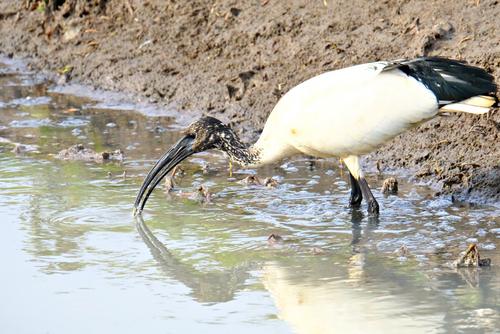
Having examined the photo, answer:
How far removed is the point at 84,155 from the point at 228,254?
268 centimetres

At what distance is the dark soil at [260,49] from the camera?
7.88m

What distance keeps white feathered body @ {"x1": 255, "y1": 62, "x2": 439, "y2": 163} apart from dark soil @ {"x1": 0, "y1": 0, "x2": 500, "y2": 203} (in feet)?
2.71

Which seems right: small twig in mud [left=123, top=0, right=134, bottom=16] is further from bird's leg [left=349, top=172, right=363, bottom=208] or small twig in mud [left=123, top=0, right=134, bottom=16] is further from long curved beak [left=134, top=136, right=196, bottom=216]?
bird's leg [left=349, top=172, right=363, bottom=208]

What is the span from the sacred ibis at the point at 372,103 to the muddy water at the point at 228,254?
48cm

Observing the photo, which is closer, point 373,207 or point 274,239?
point 274,239

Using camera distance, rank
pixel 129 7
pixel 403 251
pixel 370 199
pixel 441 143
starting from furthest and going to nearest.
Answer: pixel 129 7 < pixel 441 143 < pixel 370 199 < pixel 403 251

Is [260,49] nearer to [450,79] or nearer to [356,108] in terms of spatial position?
[356,108]

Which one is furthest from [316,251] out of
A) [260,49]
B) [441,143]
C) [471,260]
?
[260,49]

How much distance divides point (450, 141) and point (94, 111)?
12.2 ft

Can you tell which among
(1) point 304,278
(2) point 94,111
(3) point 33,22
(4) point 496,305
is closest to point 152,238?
(1) point 304,278

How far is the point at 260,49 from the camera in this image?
9.76 meters

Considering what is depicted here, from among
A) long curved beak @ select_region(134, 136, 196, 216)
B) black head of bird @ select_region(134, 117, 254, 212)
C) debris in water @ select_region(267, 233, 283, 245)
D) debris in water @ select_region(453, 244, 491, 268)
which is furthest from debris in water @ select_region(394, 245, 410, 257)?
long curved beak @ select_region(134, 136, 196, 216)

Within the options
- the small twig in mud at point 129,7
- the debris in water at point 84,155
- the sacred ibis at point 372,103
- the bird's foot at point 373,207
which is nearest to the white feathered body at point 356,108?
the sacred ibis at point 372,103

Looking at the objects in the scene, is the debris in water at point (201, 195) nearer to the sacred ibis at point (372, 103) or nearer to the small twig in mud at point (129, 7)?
the sacred ibis at point (372, 103)
